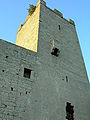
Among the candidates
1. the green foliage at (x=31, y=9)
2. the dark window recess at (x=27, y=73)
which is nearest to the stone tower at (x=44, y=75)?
the dark window recess at (x=27, y=73)

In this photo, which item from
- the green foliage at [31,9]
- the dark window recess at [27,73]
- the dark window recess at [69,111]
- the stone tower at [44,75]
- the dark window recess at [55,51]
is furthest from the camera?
the green foliage at [31,9]

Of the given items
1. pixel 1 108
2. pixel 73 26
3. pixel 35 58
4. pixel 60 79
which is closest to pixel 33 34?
pixel 35 58

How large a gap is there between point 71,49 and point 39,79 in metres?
5.13

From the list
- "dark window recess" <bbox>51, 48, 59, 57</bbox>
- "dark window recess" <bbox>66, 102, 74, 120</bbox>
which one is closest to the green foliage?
"dark window recess" <bbox>51, 48, 59, 57</bbox>

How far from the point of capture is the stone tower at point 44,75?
908 centimetres

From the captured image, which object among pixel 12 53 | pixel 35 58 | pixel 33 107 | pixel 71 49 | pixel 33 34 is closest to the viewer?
pixel 33 107

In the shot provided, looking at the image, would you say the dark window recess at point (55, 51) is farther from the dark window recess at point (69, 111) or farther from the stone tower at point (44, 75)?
the dark window recess at point (69, 111)

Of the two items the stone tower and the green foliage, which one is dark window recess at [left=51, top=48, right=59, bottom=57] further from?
the green foliage

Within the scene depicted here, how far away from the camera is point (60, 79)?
11578 millimetres

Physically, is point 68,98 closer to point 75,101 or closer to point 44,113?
point 75,101

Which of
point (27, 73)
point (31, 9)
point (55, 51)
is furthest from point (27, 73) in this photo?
point (31, 9)

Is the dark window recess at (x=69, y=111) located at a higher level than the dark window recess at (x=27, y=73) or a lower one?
lower

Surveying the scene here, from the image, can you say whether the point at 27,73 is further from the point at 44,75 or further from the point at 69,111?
the point at 69,111

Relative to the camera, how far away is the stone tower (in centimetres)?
908
